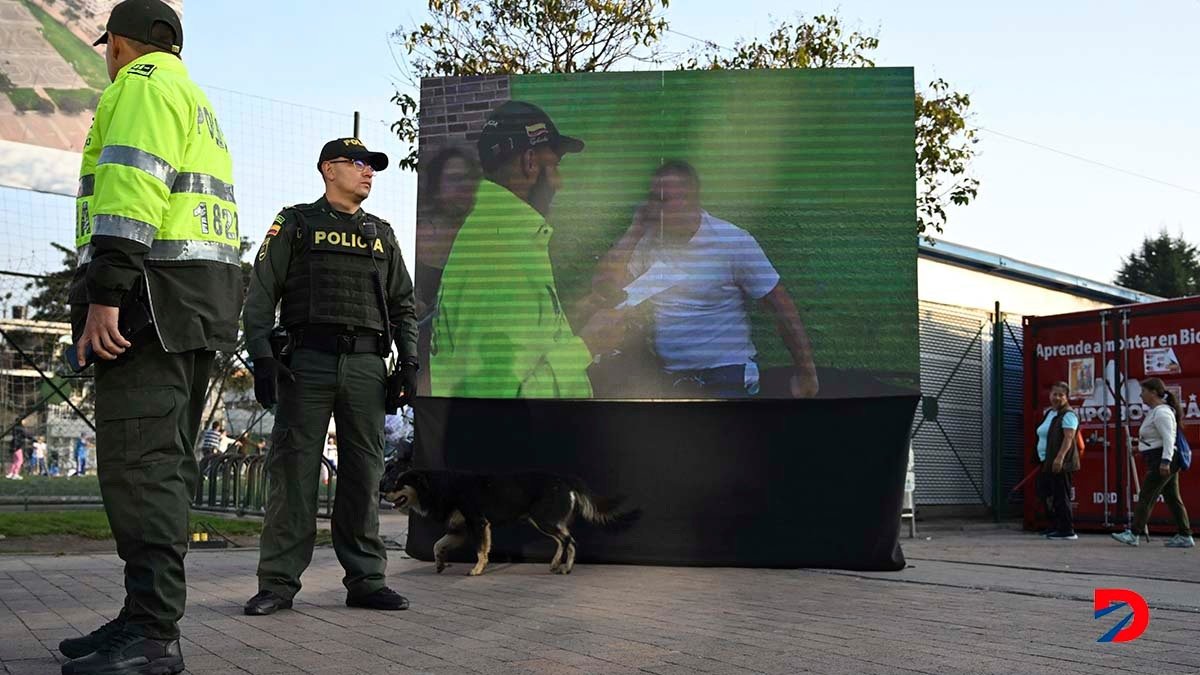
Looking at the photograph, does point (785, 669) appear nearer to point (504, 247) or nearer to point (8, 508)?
point (504, 247)

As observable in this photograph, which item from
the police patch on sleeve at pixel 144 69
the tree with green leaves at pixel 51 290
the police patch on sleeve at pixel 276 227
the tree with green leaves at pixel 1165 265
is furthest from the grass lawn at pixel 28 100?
the tree with green leaves at pixel 1165 265

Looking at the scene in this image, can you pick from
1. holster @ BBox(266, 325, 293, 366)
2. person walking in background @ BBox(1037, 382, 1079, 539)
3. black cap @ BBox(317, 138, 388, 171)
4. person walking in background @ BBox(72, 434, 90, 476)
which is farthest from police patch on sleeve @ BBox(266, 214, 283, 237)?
person walking in background @ BBox(1037, 382, 1079, 539)

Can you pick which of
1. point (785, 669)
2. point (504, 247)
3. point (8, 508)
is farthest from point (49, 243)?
point (785, 669)

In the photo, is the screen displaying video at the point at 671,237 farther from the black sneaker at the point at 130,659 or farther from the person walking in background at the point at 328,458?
the black sneaker at the point at 130,659

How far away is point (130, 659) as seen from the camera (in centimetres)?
386

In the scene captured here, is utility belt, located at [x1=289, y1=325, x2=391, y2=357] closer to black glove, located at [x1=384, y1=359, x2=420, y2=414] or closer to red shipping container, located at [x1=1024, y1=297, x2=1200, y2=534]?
black glove, located at [x1=384, y1=359, x2=420, y2=414]

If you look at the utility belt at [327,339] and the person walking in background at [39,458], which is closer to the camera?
the utility belt at [327,339]

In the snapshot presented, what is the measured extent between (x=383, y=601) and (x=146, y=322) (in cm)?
223

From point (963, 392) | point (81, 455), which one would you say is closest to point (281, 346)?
point (81, 455)

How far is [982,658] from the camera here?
447cm

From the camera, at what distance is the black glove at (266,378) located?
577 centimetres

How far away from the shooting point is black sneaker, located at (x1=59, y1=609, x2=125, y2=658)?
13.0 feet

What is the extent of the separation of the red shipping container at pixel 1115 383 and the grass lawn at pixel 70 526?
33.6ft

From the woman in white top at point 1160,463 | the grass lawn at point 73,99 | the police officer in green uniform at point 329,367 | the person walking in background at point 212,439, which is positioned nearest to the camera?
the police officer in green uniform at point 329,367
